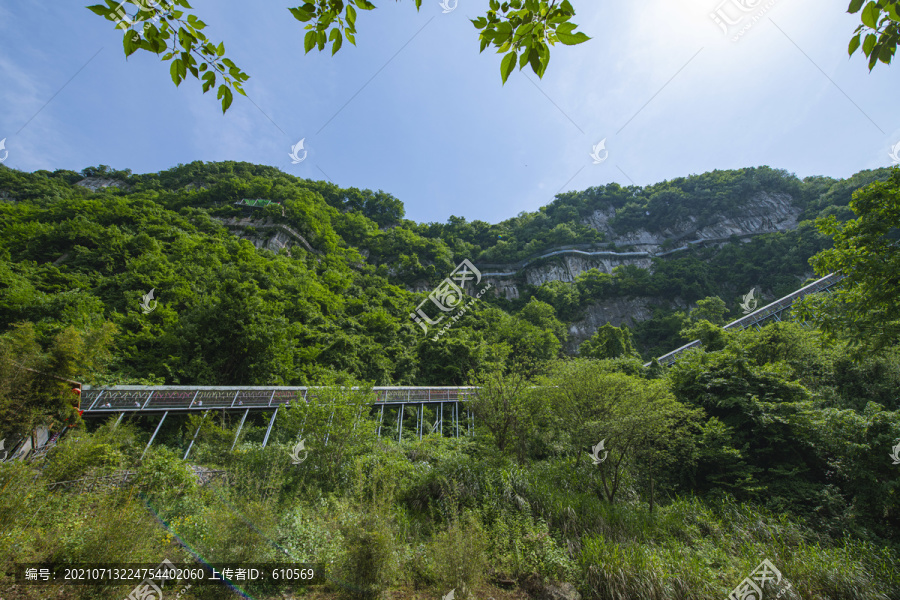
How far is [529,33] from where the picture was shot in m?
1.62

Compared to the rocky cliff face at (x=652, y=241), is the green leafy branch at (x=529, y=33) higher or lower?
lower

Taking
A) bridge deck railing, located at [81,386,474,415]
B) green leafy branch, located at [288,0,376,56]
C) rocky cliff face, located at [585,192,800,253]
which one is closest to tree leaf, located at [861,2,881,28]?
green leafy branch, located at [288,0,376,56]

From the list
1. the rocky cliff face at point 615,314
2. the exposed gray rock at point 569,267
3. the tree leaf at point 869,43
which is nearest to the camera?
the tree leaf at point 869,43

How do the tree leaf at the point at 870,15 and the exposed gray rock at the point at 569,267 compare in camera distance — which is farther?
the exposed gray rock at the point at 569,267

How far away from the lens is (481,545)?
5.41 m

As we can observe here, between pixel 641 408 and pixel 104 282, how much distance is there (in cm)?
2836

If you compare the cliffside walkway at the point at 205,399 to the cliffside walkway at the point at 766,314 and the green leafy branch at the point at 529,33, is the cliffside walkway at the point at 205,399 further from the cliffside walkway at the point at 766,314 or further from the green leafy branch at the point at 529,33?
the cliffside walkway at the point at 766,314

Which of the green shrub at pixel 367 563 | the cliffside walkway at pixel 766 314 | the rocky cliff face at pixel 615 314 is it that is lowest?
the green shrub at pixel 367 563

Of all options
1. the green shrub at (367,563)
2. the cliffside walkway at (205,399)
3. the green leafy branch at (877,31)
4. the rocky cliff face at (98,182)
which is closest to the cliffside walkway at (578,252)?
the cliffside walkway at (205,399)

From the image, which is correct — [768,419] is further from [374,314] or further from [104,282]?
[104,282]

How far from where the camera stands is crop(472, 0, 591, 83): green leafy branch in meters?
1.57

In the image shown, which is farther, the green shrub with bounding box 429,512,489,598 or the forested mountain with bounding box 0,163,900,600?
the forested mountain with bounding box 0,163,900,600

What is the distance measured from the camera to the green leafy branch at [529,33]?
1.57 meters

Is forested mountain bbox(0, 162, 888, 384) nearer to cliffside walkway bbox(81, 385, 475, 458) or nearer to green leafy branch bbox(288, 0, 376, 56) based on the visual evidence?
cliffside walkway bbox(81, 385, 475, 458)
